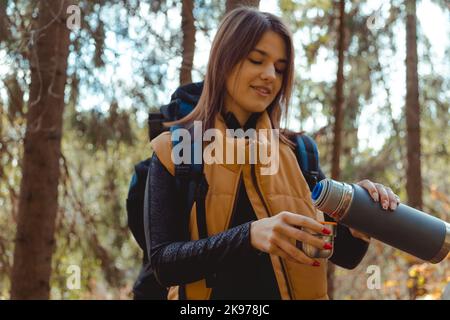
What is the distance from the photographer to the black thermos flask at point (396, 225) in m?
1.59

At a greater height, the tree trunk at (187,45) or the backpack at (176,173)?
the tree trunk at (187,45)

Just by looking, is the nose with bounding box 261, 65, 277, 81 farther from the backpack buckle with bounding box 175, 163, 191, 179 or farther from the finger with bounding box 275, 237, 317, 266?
the finger with bounding box 275, 237, 317, 266

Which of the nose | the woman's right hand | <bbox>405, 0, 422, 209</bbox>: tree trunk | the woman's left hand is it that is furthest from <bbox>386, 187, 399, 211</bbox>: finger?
<bbox>405, 0, 422, 209</bbox>: tree trunk

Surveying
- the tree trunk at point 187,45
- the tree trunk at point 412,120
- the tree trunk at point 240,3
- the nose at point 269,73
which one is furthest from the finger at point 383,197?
the tree trunk at point 412,120

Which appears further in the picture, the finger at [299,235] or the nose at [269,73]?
the nose at [269,73]

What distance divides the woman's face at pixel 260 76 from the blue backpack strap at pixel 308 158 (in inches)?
6.6

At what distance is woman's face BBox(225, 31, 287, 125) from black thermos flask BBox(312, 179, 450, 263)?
0.49m

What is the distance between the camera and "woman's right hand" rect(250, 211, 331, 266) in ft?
4.73

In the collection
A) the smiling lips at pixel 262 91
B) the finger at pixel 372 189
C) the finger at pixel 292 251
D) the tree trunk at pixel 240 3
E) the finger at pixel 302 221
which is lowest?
the finger at pixel 292 251

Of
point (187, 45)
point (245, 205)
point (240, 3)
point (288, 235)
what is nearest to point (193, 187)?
point (245, 205)

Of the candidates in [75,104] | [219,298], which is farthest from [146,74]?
[219,298]

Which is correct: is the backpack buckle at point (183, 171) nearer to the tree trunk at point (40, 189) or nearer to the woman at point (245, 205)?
the woman at point (245, 205)

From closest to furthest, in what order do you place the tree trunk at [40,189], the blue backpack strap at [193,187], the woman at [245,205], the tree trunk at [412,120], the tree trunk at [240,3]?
the woman at [245,205] < the blue backpack strap at [193,187] < the tree trunk at [240,3] < the tree trunk at [40,189] < the tree trunk at [412,120]

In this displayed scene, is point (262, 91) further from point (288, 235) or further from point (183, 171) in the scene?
point (288, 235)
